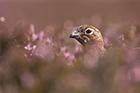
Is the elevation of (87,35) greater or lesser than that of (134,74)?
lesser

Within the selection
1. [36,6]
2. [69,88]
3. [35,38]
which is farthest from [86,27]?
[36,6]

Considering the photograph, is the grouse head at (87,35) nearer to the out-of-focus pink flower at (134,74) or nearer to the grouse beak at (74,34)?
the grouse beak at (74,34)

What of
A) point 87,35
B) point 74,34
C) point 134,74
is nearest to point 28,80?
point 134,74

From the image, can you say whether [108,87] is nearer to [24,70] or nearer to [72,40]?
[24,70]

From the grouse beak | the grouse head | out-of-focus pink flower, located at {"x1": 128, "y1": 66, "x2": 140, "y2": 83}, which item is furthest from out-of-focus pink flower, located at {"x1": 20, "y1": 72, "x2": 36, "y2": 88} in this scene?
the grouse beak

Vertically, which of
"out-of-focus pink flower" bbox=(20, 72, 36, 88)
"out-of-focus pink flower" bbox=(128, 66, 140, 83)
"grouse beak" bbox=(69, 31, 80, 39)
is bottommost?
"grouse beak" bbox=(69, 31, 80, 39)

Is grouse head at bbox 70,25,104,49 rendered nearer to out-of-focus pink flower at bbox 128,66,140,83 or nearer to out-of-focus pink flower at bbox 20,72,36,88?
out-of-focus pink flower at bbox 128,66,140,83

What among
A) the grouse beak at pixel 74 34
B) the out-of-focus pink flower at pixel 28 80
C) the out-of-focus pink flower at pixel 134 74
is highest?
the out-of-focus pink flower at pixel 28 80

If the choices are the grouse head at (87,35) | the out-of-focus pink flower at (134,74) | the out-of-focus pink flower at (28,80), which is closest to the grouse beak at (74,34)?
the grouse head at (87,35)

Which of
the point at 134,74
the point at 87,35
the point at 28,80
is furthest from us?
the point at 87,35

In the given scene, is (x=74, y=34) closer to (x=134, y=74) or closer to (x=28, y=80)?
(x=134, y=74)

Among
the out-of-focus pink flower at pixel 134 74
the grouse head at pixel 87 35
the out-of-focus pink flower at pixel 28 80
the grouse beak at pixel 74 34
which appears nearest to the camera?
the out-of-focus pink flower at pixel 28 80

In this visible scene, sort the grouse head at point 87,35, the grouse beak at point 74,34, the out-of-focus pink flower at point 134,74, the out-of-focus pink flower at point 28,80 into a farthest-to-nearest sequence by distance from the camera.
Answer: the grouse beak at point 74,34
the grouse head at point 87,35
the out-of-focus pink flower at point 134,74
the out-of-focus pink flower at point 28,80
